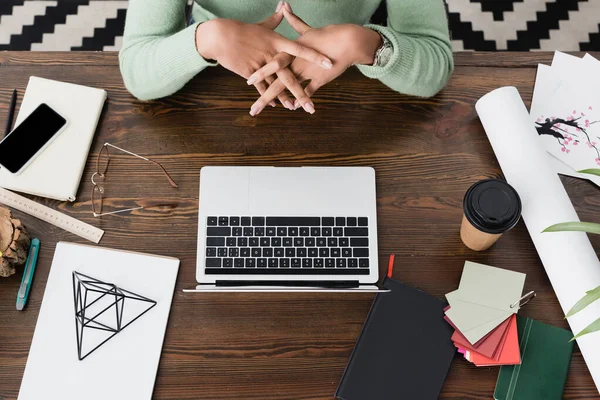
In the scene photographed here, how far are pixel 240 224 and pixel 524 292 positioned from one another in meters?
0.54

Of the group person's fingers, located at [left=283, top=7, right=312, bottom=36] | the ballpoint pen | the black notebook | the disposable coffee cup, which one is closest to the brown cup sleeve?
the disposable coffee cup

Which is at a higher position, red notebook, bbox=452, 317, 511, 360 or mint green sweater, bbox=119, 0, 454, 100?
mint green sweater, bbox=119, 0, 454, 100

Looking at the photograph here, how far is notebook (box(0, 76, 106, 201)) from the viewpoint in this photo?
3.32 ft

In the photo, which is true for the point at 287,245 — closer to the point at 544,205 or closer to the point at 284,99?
the point at 284,99

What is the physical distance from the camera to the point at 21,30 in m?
1.94

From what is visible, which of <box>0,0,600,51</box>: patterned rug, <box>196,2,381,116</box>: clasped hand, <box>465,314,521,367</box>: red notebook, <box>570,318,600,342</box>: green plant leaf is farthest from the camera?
<box>0,0,600,51</box>: patterned rug

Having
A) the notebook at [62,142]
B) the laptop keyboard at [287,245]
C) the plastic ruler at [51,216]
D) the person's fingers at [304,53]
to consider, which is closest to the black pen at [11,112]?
the notebook at [62,142]

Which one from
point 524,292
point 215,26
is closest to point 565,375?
point 524,292

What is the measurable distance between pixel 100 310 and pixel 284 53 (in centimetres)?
60

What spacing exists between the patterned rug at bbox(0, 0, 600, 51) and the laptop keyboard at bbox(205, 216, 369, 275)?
122 cm

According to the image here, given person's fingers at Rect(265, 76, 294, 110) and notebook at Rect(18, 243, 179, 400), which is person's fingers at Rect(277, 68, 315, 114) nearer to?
person's fingers at Rect(265, 76, 294, 110)

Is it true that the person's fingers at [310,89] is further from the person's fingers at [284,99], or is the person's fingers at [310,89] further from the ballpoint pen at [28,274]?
the ballpoint pen at [28,274]

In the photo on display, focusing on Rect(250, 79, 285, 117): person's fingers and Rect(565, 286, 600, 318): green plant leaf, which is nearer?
Rect(565, 286, 600, 318): green plant leaf

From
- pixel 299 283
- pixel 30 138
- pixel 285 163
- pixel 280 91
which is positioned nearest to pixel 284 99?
pixel 280 91
